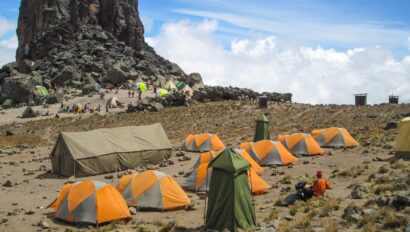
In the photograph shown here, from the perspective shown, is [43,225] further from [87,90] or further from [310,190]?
[87,90]

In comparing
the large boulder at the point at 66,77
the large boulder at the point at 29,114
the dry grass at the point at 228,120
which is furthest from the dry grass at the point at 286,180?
the large boulder at the point at 66,77

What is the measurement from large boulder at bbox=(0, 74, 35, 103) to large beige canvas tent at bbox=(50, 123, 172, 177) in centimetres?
5328

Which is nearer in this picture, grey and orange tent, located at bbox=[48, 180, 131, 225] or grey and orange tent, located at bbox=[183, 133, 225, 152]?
grey and orange tent, located at bbox=[48, 180, 131, 225]

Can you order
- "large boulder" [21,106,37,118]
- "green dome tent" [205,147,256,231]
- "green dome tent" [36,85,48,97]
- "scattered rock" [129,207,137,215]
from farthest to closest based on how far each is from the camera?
"green dome tent" [36,85,48,97], "large boulder" [21,106,37,118], "scattered rock" [129,207,137,215], "green dome tent" [205,147,256,231]

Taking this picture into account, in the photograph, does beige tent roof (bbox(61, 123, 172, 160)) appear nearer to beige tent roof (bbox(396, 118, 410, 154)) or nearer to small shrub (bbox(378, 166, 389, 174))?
small shrub (bbox(378, 166, 389, 174))

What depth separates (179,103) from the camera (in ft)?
209

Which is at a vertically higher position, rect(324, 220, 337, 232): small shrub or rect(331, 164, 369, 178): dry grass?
rect(331, 164, 369, 178): dry grass

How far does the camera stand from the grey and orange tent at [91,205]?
16.7 m

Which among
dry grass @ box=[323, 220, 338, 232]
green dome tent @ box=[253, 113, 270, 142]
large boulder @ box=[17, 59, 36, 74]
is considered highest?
large boulder @ box=[17, 59, 36, 74]

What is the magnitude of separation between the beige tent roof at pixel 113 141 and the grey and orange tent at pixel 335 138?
1105 cm

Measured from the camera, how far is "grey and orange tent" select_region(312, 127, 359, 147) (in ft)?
108

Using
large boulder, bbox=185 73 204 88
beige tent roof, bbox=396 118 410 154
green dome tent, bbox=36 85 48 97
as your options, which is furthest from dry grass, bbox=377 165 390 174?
green dome tent, bbox=36 85 48 97

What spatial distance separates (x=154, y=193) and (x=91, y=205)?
2764 millimetres

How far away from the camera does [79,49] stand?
105812 mm
